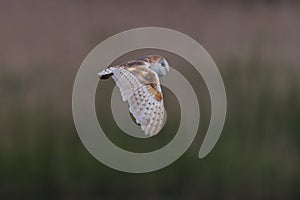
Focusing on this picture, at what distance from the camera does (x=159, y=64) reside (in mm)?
1660

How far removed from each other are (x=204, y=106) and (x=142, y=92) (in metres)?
0.30

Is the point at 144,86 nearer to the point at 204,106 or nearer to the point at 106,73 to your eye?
the point at 106,73

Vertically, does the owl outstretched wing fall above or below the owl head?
below

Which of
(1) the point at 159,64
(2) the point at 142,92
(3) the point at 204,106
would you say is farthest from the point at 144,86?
(3) the point at 204,106

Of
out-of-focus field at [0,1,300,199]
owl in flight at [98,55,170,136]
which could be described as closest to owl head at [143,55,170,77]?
owl in flight at [98,55,170,136]

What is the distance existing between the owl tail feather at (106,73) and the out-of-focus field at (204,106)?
8cm

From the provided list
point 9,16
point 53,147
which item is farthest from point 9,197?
point 9,16

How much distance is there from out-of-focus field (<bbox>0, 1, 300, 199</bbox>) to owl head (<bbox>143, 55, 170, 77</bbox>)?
0.12 meters

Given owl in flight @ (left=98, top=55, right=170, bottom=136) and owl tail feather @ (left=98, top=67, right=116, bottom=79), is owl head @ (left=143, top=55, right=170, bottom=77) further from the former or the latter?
owl tail feather @ (left=98, top=67, right=116, bottom=79)

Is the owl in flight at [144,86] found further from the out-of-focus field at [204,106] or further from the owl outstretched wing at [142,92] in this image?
the out-of-focus field at [204,106]

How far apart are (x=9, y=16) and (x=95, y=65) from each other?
0.29 m

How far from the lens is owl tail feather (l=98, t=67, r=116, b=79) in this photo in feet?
5.45

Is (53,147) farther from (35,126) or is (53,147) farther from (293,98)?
(293,98)

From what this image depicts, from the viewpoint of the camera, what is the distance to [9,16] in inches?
64.7
